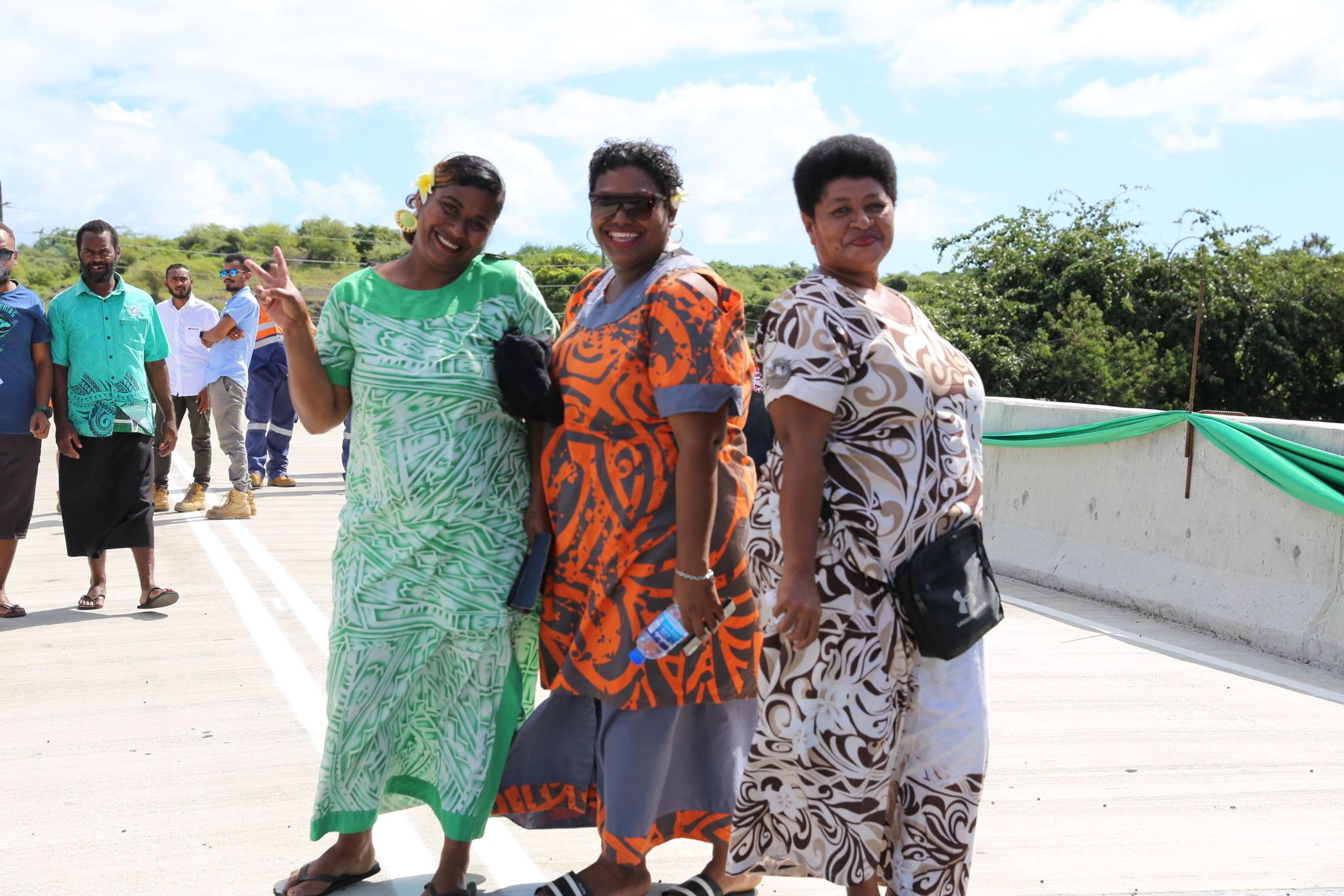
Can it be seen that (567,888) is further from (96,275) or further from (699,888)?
(96,275)

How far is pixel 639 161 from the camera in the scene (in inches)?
148

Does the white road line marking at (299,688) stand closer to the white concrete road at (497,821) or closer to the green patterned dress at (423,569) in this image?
the white concrete road at (497,821)

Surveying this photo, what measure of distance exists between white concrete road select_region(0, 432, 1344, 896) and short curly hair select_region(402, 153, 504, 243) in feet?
6.86

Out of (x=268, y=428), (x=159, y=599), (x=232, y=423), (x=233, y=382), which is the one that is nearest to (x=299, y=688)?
(x=159, y=599)

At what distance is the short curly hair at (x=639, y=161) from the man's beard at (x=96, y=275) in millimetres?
4550

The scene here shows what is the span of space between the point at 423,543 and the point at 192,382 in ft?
29.5

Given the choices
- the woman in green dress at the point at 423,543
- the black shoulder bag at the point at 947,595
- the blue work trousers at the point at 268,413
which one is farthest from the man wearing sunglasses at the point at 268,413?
the black shoulder bag at the point at 947,595

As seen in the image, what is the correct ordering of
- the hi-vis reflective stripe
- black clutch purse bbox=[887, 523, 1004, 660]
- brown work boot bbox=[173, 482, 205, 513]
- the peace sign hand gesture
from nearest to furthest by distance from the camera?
1. black clutch purse bbox=[887, 523, 1004, 660]
2. the peace sign hand gesture
3. brown work boot bbox=[173, 482, 205, 513]
4. the hi-vis reflective stripe

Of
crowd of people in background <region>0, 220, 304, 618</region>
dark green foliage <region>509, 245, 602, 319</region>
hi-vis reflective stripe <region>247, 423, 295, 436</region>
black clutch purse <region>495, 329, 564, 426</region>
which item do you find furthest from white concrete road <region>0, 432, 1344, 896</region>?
dark green foliage <region>509, 245, 602, 319</region>

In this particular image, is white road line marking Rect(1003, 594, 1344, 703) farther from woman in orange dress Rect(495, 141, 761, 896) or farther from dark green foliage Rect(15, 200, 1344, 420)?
dark green foliage Rect(15, 200, 1344, 420)

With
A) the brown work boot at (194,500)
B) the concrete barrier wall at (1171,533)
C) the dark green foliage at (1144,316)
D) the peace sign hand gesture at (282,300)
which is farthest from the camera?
the dark green foliage at (1144,316)

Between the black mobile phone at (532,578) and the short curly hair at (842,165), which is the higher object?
the short curly hair at (842,165)

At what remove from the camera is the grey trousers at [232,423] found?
1135 centimetres

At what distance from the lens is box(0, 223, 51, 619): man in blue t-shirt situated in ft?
23.7
